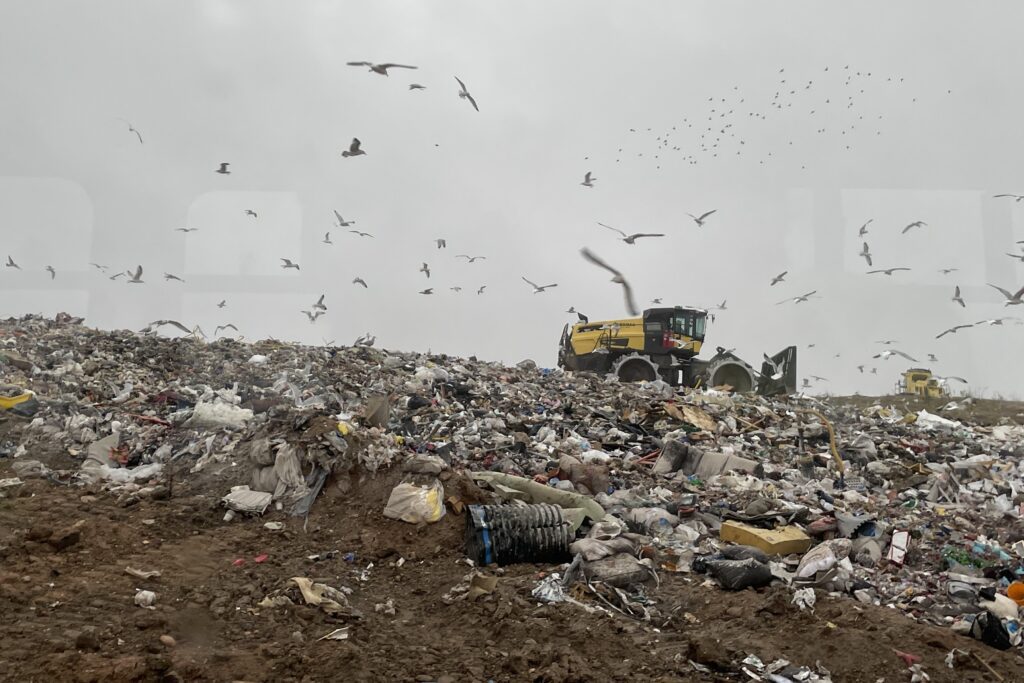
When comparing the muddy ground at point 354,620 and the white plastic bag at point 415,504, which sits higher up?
the white plastic bag at point 415,504

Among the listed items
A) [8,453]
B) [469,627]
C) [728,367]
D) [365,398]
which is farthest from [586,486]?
[728,367]

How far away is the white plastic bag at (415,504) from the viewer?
4.27 m

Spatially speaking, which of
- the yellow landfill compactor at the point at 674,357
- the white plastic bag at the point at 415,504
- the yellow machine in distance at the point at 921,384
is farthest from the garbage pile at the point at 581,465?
the yellow machine in distance at the point at 921,384

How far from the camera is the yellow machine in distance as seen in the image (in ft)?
56.3

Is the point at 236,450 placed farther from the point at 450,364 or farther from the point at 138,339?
the point at 138,339

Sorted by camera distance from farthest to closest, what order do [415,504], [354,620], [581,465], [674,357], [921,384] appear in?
[921,384] < [674,357] < [581,465] < [415,504] < [354,620]

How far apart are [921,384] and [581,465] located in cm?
1570

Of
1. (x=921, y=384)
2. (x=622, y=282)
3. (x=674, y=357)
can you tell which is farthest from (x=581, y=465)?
(x=921, y=384)

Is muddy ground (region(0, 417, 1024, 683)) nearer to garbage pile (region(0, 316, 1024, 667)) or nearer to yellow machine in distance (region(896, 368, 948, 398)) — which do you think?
garbage pile (region(0, 316, 1024, 667))

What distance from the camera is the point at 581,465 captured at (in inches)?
227

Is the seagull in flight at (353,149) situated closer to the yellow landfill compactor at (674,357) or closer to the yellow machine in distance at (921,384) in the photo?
the yellow landfill compactor at (674,357)

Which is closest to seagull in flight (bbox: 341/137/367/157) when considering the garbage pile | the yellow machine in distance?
the garbage pile

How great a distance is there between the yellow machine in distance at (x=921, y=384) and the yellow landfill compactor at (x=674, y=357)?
244 inches

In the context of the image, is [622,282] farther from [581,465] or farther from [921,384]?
[921,384]
